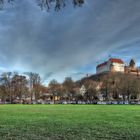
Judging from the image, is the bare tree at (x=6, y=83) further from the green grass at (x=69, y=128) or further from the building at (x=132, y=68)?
the green grass at (x=69, y=128)

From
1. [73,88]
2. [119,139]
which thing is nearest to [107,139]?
[119,139]

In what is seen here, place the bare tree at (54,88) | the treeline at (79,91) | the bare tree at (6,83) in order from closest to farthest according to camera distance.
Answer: the treeline at (79,91) < the bare tree at (6,83) < the bare tree at (54,88)

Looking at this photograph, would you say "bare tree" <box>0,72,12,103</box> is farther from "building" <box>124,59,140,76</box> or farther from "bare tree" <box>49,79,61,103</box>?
"building" <box>124,59,140,76</box>

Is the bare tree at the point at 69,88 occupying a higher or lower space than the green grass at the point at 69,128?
higher

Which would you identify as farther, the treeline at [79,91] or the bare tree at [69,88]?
the bare tree at [69,88]

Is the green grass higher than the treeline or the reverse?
the reverse

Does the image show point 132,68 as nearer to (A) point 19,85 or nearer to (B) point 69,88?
(B) point 69,88

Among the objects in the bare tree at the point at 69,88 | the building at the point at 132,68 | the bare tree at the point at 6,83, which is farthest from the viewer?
the building at the point at 132,68

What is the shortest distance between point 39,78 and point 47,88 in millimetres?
24154

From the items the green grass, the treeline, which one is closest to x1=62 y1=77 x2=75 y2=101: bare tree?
the treeline

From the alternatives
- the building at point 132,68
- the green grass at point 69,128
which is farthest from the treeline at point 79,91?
the green grass at point 69,128

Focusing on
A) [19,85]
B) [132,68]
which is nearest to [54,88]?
[19,85]

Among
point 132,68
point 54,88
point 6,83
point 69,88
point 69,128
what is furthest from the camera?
point 132,68

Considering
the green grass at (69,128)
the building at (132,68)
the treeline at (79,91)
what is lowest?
the green grass at (69,128)
